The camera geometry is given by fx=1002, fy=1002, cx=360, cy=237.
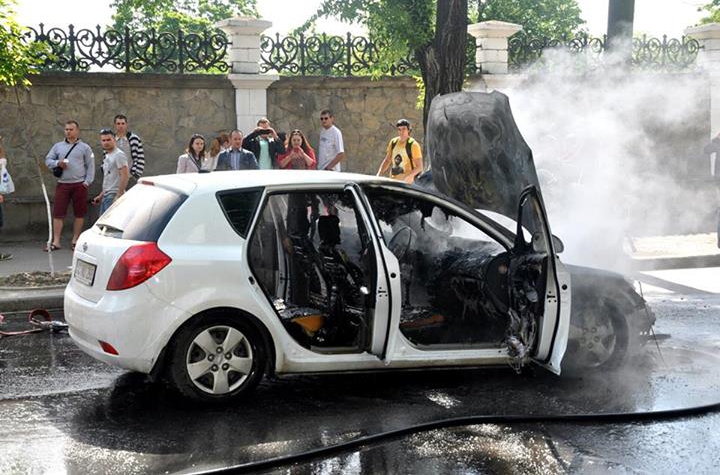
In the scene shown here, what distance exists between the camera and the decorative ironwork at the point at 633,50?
17922mm

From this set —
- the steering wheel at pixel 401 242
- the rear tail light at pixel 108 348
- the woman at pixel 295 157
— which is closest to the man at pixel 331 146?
the woman at pixel 295 157

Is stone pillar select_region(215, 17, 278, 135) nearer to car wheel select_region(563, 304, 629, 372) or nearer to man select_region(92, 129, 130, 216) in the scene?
man select_region(92, 129, 130, 216)

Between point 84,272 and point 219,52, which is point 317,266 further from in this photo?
point 219,52

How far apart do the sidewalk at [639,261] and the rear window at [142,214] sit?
13.1ft

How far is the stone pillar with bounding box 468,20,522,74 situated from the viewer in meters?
17.4

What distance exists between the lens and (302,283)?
6.94 m

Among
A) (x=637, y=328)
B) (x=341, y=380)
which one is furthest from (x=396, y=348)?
(x=637, y=328)

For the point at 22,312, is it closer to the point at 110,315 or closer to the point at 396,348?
the point at 110,315

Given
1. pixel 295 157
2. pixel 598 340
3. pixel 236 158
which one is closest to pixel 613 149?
pixel 295 157

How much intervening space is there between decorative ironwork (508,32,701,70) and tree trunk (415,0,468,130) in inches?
211

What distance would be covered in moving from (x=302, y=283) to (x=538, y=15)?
31.3m

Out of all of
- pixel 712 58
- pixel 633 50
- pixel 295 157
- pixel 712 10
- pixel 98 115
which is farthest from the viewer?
pixel 712 10

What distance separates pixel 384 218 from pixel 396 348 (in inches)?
44.4

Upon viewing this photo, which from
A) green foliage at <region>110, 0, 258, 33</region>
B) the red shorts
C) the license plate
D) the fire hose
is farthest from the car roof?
green foliage at <region>110, 0, 258, 33</region>
